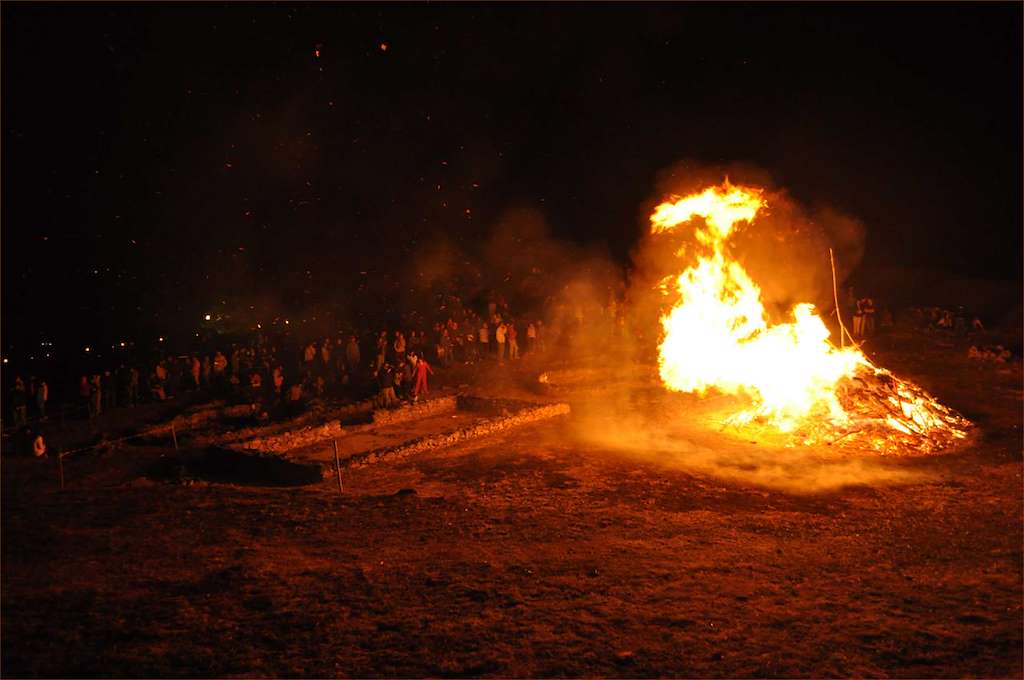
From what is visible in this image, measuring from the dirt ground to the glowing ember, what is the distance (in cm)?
146

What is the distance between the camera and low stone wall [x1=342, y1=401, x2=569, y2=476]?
13.9 m

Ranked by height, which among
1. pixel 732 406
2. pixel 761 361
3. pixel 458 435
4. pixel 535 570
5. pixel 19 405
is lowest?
pixel 535 570

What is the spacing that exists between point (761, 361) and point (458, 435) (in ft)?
23.6

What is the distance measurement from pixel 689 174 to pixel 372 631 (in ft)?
47.2

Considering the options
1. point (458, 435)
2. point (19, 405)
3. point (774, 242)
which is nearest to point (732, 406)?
point (774, 242)

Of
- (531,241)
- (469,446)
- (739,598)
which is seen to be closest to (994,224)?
(531,241)

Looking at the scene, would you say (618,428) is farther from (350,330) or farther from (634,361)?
(350,330)

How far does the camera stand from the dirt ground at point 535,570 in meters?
6.73

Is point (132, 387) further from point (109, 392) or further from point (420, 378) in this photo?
point (420, 378)

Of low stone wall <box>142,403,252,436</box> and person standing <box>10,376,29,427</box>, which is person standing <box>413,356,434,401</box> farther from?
person standing <box>10,376,29,427</box>

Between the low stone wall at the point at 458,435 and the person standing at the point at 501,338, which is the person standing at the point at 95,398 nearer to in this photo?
the low stone wall at the point at 458,435

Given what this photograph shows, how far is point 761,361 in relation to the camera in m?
16.7

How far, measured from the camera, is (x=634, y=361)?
23547 millimetres

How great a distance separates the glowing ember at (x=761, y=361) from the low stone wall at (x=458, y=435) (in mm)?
3785
